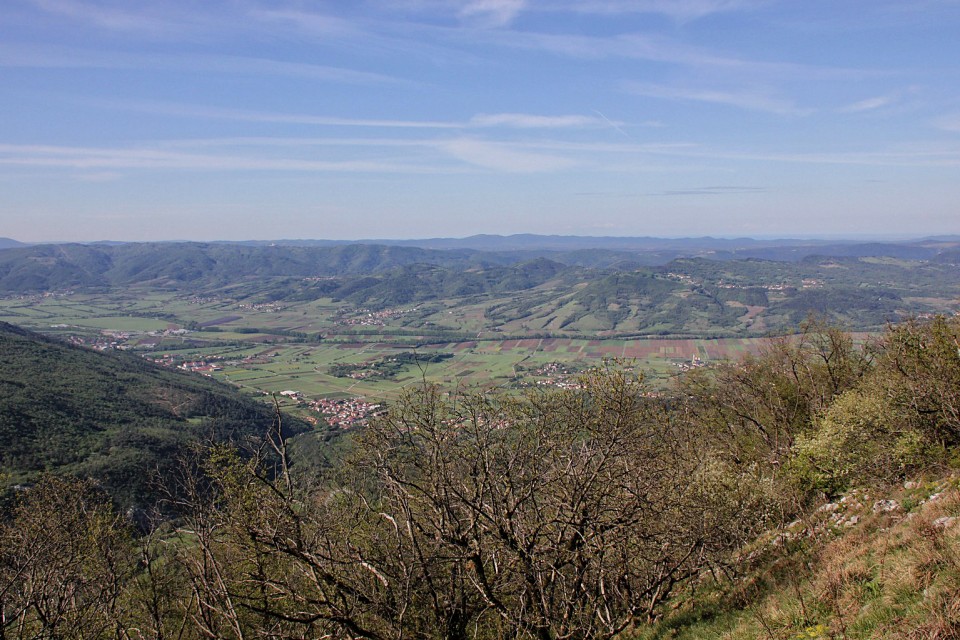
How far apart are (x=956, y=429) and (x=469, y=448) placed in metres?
16.1

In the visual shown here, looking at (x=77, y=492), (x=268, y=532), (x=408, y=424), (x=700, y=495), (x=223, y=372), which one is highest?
(x=408, y=424)

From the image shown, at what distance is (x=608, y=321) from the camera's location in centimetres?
16638

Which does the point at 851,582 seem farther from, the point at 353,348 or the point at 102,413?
the point at 353,348

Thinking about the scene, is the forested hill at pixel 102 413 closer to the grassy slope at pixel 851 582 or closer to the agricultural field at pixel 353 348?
the agricultural field at pixel 353 348

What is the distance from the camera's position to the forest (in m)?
7.75

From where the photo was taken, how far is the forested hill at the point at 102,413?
4647cm

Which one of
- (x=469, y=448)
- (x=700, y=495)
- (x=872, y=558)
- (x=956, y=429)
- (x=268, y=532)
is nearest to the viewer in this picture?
(x=268, y=532)

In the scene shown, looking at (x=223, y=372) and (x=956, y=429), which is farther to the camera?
(x=223, y=372)

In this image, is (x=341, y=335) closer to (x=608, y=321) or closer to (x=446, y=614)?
(x=608, y=321)

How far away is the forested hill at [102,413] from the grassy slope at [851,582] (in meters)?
33.5

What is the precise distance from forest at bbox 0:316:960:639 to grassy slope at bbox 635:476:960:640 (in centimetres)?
5

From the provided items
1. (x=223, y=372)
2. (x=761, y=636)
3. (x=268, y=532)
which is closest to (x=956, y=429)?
(x=761, y=636)

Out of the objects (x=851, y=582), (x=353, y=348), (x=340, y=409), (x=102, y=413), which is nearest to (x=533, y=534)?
(x=851, y=582)

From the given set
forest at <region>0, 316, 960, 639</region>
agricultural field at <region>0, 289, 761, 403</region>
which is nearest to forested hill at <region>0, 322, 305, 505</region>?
agricultural field at <region>0, 289, 761, 403</region>
